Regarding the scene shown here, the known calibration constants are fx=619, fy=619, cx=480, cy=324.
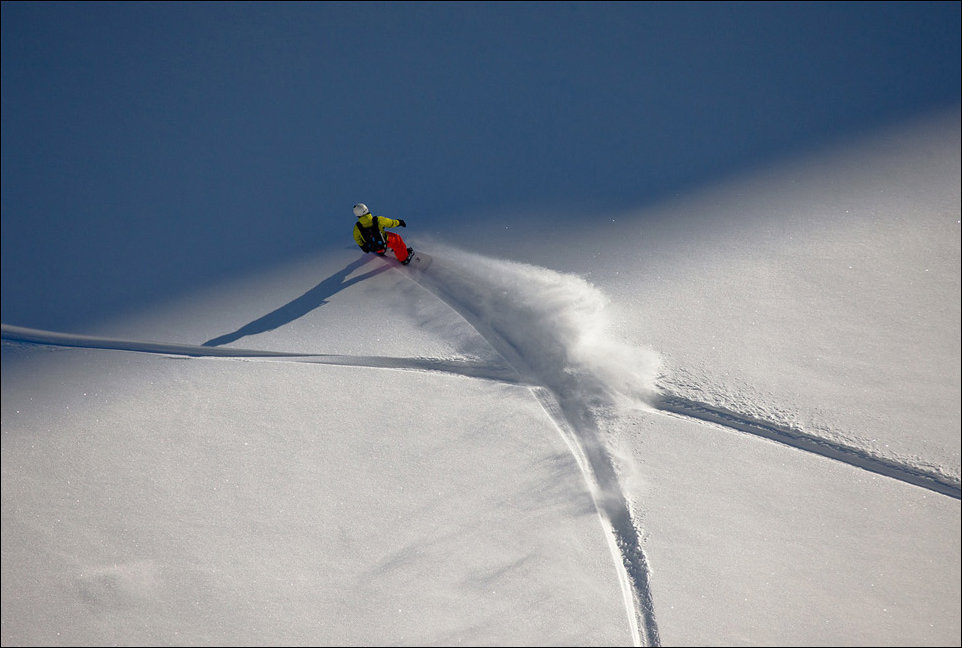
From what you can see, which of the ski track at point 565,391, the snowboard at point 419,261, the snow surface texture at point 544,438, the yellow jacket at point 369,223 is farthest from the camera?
the snowboard at point 419,261

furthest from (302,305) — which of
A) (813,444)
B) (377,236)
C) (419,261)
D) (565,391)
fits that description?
(813,444)

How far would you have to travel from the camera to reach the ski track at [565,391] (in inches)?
144

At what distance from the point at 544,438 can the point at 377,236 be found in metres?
1.87

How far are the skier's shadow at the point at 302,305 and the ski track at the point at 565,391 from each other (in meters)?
0.14

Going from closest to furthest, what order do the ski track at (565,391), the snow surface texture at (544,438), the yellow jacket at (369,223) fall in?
1. the snow surface texture at (544,438)
2. the ski track at (565,391)
3. the yellow jacket at (369,223)

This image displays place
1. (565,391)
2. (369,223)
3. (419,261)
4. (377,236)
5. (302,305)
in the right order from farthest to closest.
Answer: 1. (419,261)
2. (302,305)
3. (377,236)
4. (369,223)
5. (565,391)

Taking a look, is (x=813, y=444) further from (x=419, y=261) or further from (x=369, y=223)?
(x=369, y=223)

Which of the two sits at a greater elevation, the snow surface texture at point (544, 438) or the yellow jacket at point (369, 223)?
the yellow jacket at point (369, 223)

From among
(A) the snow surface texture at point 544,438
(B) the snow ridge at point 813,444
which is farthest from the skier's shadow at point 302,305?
(B) the snow ridge at point 813,444

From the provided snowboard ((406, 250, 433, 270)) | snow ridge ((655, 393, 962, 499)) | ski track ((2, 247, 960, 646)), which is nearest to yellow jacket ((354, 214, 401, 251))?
snowboard ((406, 250, 433, 270))

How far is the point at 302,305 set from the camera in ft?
15.5

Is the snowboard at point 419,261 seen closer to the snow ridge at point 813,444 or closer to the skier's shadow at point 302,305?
the skier's shadow at point 302,305

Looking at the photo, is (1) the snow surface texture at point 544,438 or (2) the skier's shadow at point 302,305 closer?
(1) the snow surface texture at point 544,438

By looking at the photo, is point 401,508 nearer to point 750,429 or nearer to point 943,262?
point 750,429
